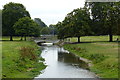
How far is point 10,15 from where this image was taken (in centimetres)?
9081

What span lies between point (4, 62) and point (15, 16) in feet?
209

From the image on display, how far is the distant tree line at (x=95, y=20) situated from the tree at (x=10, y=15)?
2117 cm

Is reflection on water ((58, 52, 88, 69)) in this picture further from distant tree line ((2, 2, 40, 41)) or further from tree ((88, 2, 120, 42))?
distant tree line ((2, 2, 40, 41))

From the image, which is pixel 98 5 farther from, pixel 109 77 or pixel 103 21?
pixel 109 77

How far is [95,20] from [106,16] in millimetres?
4786

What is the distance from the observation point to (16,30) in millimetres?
86000

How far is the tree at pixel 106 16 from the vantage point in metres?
73.9

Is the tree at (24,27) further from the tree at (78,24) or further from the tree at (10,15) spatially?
the tree at (78,24)

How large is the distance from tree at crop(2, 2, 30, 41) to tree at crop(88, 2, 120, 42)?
2872 cm

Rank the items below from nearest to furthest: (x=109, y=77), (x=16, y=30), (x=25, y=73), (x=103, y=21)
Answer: (x=109, y=77) < (x=25, y=73) < (x=103, y=21) < (x=16, y=30)

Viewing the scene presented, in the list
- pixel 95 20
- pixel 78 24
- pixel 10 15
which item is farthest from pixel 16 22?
pixel 95 20

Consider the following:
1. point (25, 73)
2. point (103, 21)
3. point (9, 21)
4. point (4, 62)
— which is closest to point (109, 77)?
point (25, 73)

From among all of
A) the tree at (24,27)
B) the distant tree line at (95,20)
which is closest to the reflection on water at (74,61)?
the distant tree line at (95,20)

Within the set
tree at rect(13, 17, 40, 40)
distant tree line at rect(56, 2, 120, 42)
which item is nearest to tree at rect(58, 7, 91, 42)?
distant tree line at rect(56, 2, 120, 42)
